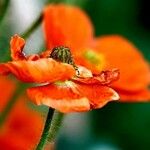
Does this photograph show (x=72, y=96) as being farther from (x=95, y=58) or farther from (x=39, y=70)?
(x=95, y=58)

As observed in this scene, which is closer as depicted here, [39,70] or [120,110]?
[39,70]

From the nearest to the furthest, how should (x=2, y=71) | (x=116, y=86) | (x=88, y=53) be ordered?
(x=2, y=71) < (x=116, y=86) < (x=88, y=53)

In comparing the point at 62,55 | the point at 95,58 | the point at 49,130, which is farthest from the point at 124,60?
the point at 49,130

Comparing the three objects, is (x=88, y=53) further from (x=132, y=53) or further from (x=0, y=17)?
(x=0, y=17)

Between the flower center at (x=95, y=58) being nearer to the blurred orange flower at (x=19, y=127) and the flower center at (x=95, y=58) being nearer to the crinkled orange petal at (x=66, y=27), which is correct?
the crinkled orange petal at (x=66, y=27)

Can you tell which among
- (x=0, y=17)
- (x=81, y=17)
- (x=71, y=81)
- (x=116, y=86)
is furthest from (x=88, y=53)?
(x=71, y=81)

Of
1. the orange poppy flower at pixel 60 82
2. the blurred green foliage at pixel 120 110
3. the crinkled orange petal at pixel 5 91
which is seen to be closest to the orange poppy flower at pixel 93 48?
the crinkled orange petal at pixel 5 91

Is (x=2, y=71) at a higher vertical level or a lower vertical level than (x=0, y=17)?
lower
